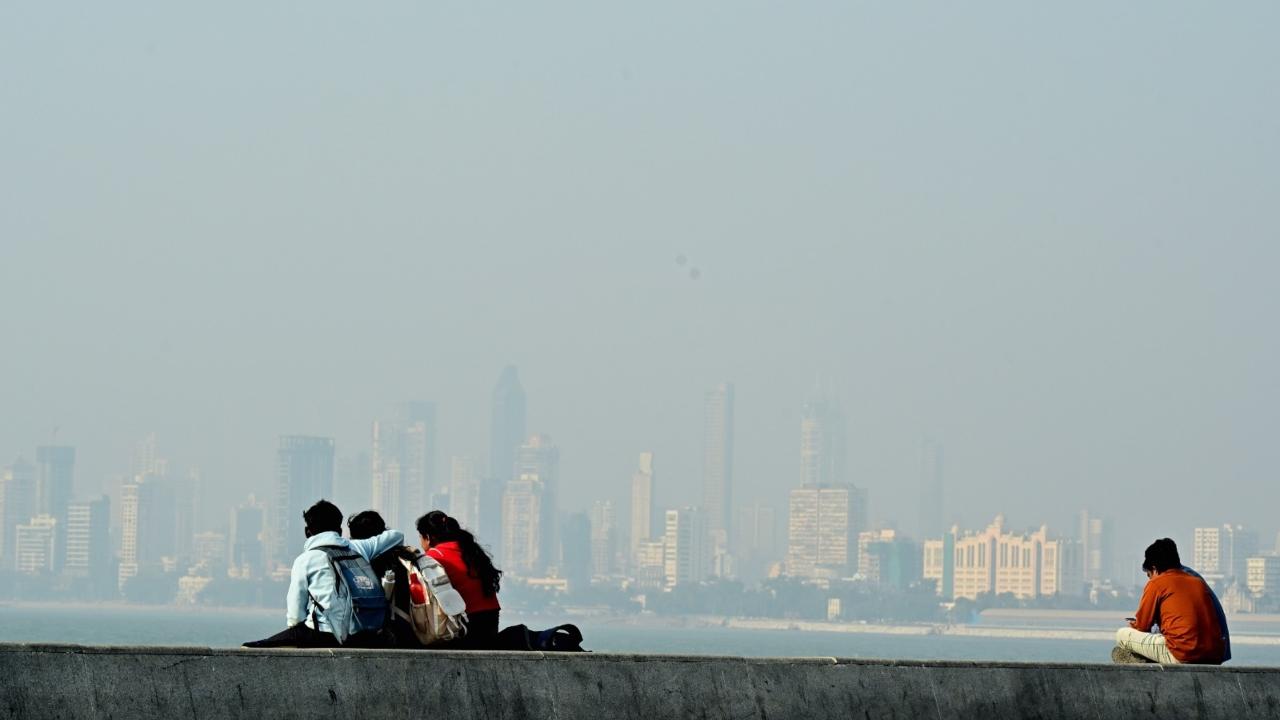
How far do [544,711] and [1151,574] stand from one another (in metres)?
4.58

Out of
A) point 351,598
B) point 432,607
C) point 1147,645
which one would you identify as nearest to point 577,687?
point 351,598

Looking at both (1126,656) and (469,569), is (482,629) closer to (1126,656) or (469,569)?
(469,569)

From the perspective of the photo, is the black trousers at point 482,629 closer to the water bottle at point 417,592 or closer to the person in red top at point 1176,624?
the water bottle at point 417,592

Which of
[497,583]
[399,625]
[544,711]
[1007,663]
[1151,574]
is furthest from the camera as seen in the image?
[1151,574]

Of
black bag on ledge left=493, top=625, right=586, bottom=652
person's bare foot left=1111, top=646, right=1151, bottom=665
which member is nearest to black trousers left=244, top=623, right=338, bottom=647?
black bag on ledge left=493, top=625, right=586, bottom=652

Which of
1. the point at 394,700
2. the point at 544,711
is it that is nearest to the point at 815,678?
the point at 544,711

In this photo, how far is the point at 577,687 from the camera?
9047 mm

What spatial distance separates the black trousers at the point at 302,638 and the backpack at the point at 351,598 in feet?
0.13

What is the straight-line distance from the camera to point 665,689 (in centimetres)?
917

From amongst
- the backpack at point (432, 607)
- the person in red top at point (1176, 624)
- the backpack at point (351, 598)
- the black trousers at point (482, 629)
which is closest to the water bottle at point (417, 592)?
the backpack at point (432, 607)

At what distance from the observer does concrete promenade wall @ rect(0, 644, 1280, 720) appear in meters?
8.31

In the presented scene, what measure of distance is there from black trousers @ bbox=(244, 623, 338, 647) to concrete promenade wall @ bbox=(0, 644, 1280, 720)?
125cm

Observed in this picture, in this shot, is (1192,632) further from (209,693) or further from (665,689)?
(209,693)

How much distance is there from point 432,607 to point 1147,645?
408cm
